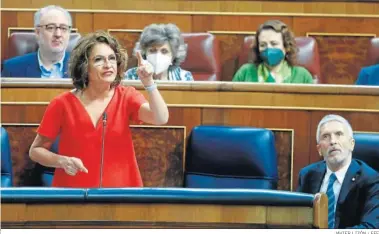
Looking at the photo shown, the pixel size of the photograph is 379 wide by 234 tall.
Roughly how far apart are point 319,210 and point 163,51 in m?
0.64

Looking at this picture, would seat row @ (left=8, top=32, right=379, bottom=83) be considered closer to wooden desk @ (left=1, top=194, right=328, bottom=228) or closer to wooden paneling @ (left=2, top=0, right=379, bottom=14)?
wooden paneling @ (left=2, top=0, right=379, bottom=14)

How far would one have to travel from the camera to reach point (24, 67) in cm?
125

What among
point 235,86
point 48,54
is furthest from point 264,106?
point 48,54

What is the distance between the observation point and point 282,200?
25.3 inches

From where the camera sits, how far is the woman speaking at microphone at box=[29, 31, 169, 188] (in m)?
0.88

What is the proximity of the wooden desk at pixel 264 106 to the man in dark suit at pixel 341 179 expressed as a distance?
65 millimetres

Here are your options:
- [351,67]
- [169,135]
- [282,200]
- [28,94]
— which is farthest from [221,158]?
[351,67]

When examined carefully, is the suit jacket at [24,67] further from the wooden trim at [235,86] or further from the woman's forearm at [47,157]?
the woman's forearm at [47,157]

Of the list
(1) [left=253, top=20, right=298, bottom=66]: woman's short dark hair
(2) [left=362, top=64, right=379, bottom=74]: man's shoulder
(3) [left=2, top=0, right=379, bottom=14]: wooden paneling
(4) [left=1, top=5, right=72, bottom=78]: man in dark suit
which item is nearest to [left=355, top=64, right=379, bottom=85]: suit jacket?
(2) [left=362, top=64, right=379, bottom=74]: man's shoulder

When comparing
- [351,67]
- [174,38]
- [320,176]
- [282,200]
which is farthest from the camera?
[351,67]

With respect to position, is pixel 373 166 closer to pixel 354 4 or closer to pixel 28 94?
pixel 28 94

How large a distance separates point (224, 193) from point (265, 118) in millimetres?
400

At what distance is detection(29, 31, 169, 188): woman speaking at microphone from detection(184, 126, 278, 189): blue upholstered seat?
129 millimetres

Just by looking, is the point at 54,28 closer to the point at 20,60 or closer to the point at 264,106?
the point at 20,60
